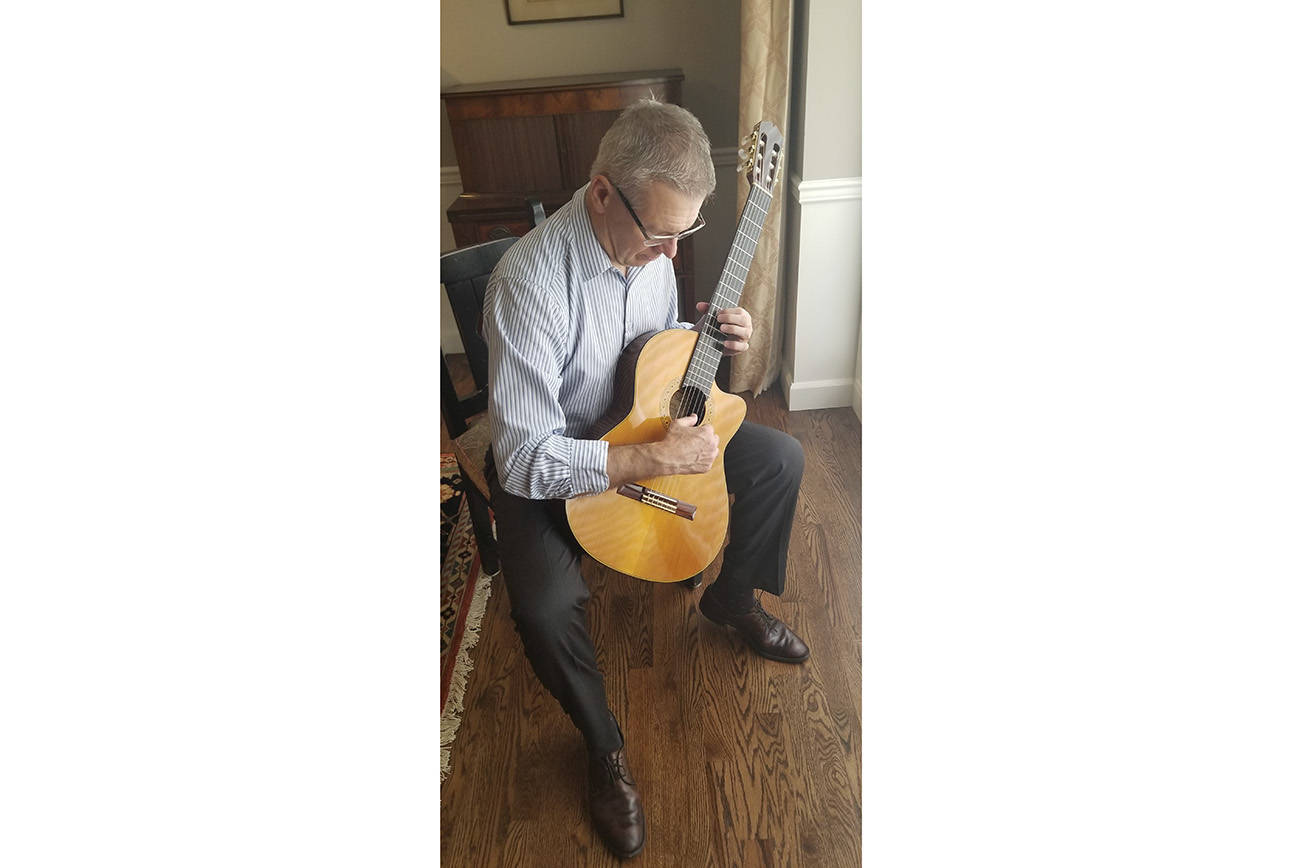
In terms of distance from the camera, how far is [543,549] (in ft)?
4.08

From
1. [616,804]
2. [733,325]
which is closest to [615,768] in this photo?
[616,804]

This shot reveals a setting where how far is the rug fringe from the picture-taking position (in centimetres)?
139

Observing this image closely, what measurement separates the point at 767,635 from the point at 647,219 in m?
0.86

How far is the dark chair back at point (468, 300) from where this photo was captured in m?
1.54

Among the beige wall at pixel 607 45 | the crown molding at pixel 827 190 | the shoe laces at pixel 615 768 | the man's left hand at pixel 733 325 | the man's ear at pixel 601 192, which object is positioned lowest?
the shoe laces at pixel 615 768

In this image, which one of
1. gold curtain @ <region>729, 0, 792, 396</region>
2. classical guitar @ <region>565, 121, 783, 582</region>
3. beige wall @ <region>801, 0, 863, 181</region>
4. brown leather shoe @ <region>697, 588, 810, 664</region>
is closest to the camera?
classical guitar @ <region>565, 121, 783, 582</region>

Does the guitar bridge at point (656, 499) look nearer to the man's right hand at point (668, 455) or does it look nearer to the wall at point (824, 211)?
the man's right hand at point (668, 455)

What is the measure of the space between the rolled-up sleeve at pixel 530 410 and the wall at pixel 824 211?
129 cm

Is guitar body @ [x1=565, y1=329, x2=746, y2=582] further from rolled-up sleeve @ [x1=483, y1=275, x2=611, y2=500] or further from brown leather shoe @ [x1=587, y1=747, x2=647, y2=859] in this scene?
brown leather shoe @ [x1=587, y1=747, x2=647, y2=859]

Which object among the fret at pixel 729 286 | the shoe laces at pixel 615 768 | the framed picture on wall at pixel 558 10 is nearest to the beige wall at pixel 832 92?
the framed picture on wall at pixel 558 10

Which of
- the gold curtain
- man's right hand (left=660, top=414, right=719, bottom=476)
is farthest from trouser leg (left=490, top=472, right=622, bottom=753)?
the gold curtain

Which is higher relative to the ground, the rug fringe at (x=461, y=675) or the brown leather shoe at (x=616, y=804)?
the rug fringe at (x=461, y=675)
